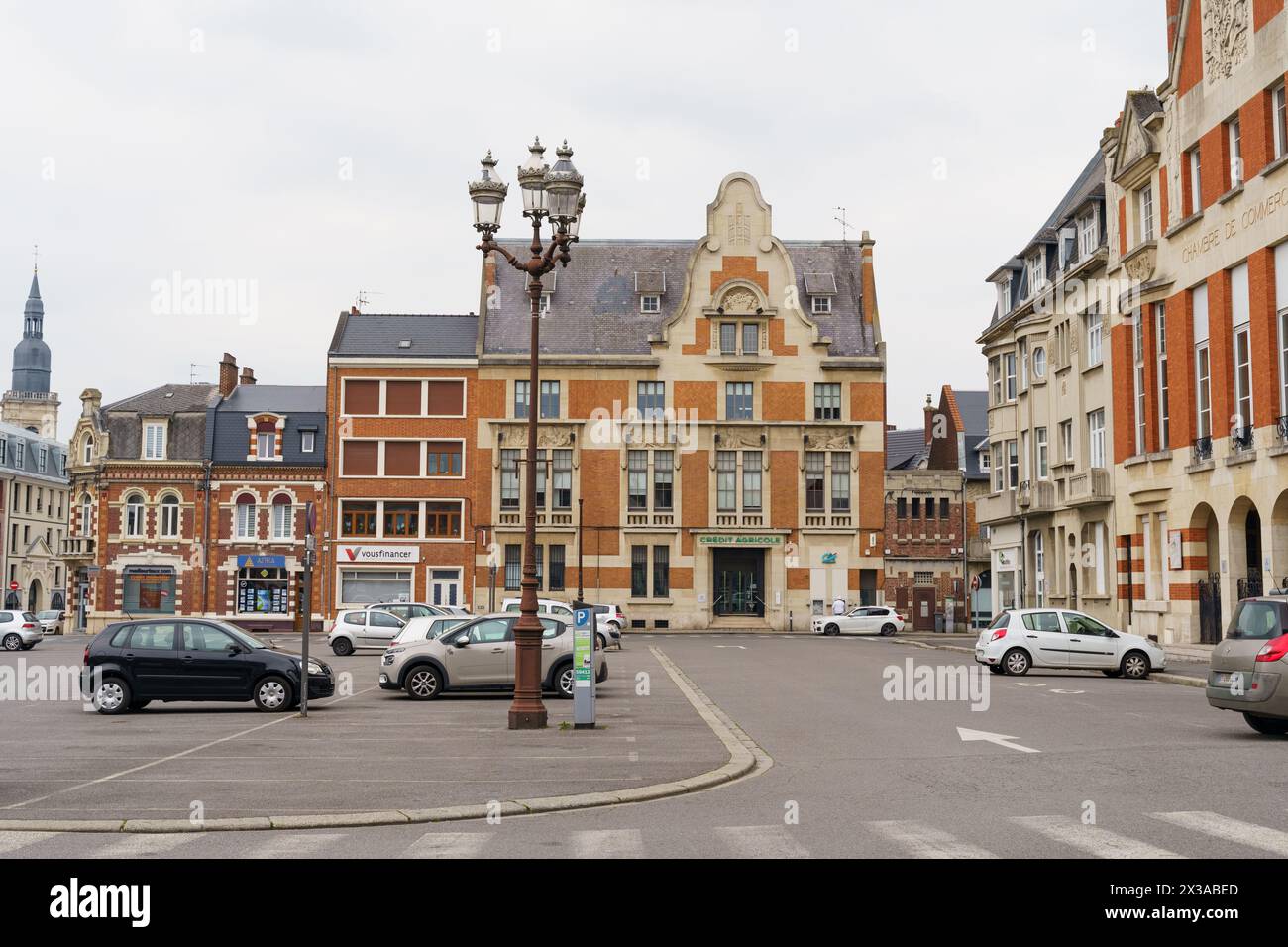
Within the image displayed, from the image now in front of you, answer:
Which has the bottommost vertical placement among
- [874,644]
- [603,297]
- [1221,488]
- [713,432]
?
[874,644]

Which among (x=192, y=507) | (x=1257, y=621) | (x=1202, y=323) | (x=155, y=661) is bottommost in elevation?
(x=155, y=661)

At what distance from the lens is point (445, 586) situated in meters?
64.3

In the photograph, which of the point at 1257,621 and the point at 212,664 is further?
the point at 212,664

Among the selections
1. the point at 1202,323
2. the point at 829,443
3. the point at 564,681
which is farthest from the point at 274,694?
the point at 829,443

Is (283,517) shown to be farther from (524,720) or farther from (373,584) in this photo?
(524,720)

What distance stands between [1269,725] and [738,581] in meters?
49.2

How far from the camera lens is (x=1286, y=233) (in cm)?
3155

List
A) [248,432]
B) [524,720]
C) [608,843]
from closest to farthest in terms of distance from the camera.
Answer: [608,843] → [524,720] → [248,432]

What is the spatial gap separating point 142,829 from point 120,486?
59048 mm

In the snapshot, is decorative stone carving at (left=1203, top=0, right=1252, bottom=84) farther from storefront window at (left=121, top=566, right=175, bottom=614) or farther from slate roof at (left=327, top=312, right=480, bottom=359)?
storefront window at (left=121, top=566, right=175, bottom=614)
